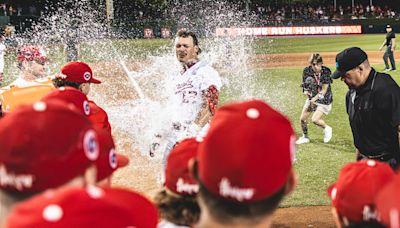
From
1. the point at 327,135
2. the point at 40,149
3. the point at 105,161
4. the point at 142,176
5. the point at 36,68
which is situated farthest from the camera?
the point at 327,135

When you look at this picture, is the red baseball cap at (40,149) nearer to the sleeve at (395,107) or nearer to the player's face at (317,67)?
the sleeve at (395,107)

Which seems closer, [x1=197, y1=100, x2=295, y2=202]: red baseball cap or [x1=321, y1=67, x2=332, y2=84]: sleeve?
[x1=197, y1=100, x2=295, y2=202]: red baseball cap

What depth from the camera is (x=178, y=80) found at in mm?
6672

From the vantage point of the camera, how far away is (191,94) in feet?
21.5

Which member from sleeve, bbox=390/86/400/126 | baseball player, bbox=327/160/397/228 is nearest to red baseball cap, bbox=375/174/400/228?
baseball player, bbox=327/160/397/228

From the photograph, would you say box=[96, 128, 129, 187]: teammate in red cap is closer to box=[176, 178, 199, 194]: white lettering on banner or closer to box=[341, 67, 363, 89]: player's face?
box=[176, 178, 199, 194]: white lettering on banner

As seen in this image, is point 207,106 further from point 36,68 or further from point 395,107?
point 36,68

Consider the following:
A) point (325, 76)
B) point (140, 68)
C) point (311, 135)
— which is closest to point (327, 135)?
point (311, 135)

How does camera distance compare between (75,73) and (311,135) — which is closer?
(75,73)

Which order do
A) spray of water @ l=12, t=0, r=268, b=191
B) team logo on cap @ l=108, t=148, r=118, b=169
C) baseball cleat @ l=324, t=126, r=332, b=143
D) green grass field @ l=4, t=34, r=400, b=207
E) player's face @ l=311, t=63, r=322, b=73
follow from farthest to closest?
1. spray of water @ l=12, t=0, r=268, b=191
2. baseball cleat @ l=324, t=126, r=332, b=143
3. player's face @ l=311, t=63, r=322, b=73
4. green grass field @ l=4, t=34, r=400, b=207
5. team logo on cap @ l=108, t=148, r=118, b=169

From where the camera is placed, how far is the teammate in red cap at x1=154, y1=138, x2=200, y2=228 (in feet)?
9.38

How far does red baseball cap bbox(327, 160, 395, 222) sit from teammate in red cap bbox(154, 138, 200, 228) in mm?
710

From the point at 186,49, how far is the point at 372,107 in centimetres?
228

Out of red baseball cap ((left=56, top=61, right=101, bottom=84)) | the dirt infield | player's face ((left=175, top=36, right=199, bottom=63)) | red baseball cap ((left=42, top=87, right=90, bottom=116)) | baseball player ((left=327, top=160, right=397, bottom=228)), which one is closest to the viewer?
baseball player ((left=327, top=160, right=397, bottom=228))
